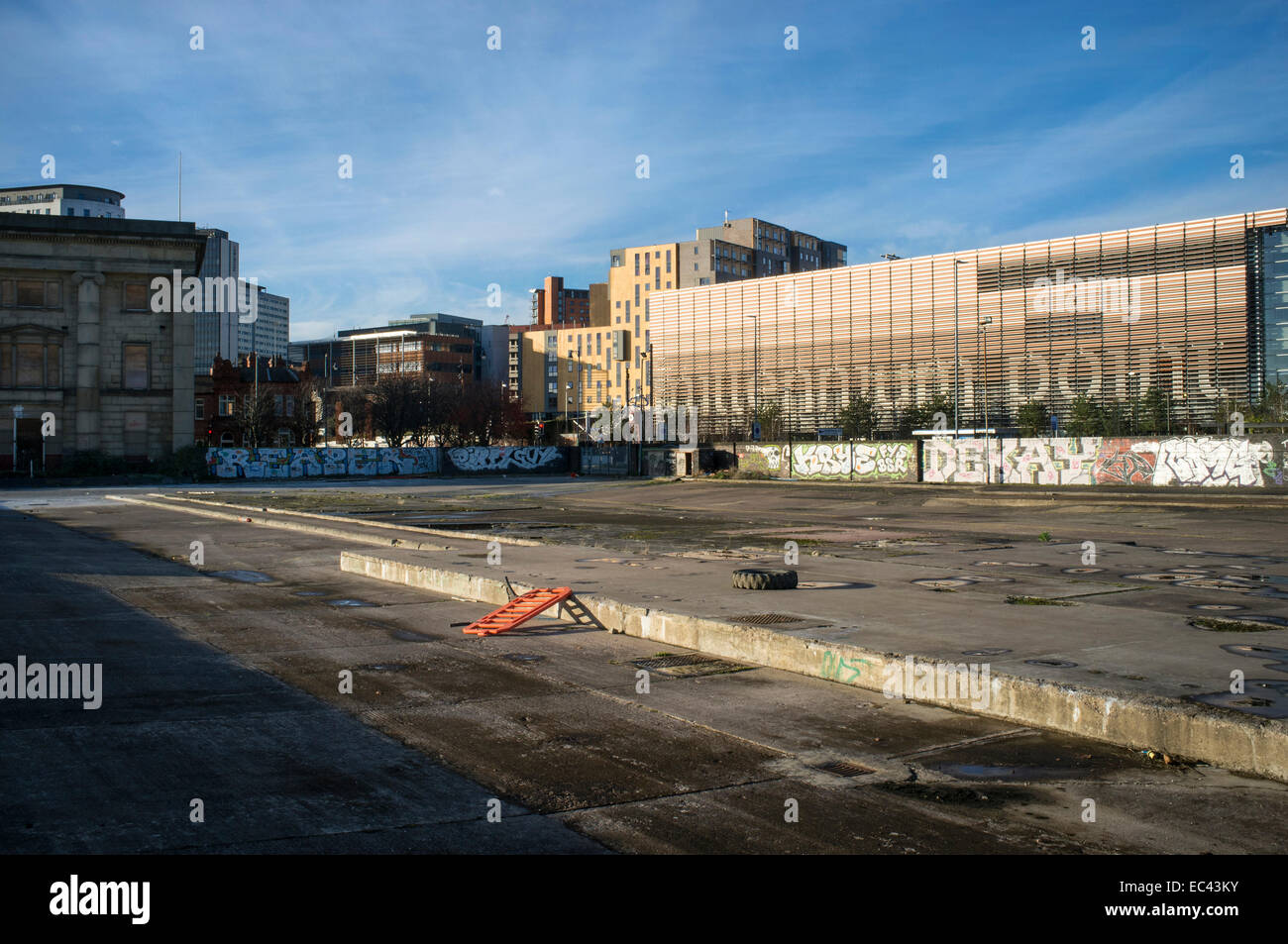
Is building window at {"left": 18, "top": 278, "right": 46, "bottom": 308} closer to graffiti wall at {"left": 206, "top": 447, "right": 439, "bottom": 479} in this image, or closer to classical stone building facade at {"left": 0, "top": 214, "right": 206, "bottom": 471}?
classical stone building facade at {"left": 0, "top": 214, "right": 206, "bottom": 471}

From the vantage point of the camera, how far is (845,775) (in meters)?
5.62

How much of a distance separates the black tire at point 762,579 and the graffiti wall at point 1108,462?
34.0m

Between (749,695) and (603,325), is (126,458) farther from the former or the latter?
(603,325)

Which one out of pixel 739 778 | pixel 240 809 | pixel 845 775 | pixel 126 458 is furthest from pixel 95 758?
pixel 126 458

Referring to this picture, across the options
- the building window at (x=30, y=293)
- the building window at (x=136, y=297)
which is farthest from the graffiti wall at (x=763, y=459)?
the building window at (x=30, y=293)

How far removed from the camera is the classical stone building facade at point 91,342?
6275 cm

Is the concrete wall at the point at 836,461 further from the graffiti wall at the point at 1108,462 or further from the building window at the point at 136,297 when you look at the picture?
the building window at the point at 136,297

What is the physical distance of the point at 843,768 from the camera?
578 cm

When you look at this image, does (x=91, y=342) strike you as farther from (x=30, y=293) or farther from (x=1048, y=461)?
(x=1048, y=461)

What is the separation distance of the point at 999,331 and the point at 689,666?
223ft

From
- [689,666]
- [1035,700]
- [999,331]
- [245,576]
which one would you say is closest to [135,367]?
[245,576]

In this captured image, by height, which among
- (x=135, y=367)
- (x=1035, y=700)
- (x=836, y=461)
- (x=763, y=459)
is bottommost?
(x=1035, y=700)
